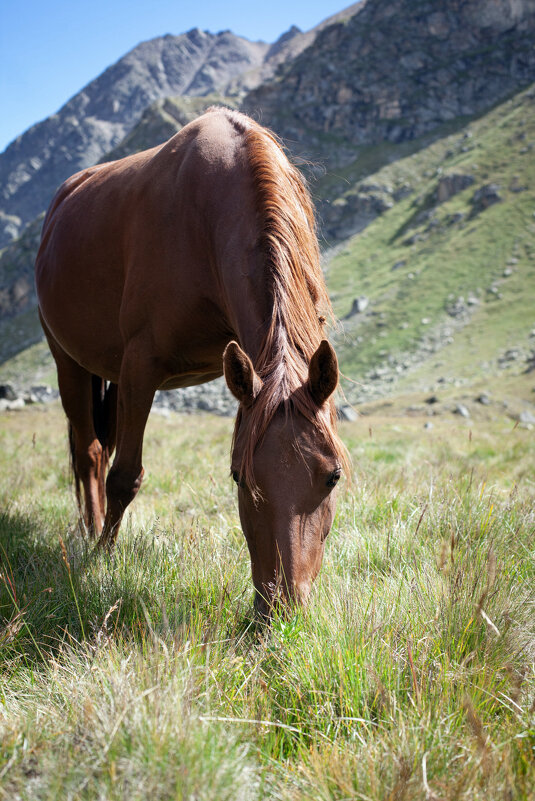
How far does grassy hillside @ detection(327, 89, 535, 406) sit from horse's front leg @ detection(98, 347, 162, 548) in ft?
90.8

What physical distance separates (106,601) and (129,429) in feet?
3.66

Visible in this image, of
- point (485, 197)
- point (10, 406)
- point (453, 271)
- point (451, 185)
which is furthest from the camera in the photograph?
point (451, 185)

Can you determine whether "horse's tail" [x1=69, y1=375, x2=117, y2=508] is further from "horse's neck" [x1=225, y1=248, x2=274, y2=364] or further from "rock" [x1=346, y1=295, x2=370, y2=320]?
"rock" [x1=346, y1=295, x2=370, y2=320]

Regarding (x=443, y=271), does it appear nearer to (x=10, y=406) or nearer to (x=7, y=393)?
(x=7, y=393)

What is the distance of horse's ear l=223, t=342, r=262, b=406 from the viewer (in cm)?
203

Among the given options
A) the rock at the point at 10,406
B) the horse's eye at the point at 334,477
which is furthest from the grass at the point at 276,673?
the rock at the point at 10,406

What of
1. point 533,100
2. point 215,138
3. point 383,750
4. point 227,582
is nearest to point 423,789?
point 383,750

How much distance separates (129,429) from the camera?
332cm

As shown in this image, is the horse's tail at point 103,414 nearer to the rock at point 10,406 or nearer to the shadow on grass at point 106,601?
the shadow on grass at point 106,601

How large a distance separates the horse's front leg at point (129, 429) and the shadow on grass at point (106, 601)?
0.35 m

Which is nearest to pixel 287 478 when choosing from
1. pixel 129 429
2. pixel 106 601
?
pixel 106 601

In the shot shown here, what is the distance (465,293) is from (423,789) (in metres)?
48.0

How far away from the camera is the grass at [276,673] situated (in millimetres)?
1355

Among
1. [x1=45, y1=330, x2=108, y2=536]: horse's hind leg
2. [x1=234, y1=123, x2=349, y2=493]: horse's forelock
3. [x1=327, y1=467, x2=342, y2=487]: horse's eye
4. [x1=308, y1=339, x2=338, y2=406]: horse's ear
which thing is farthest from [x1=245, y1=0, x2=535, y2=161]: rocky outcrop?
[x1=327, y1=467, x2=342, y2=487]: horse's eye
